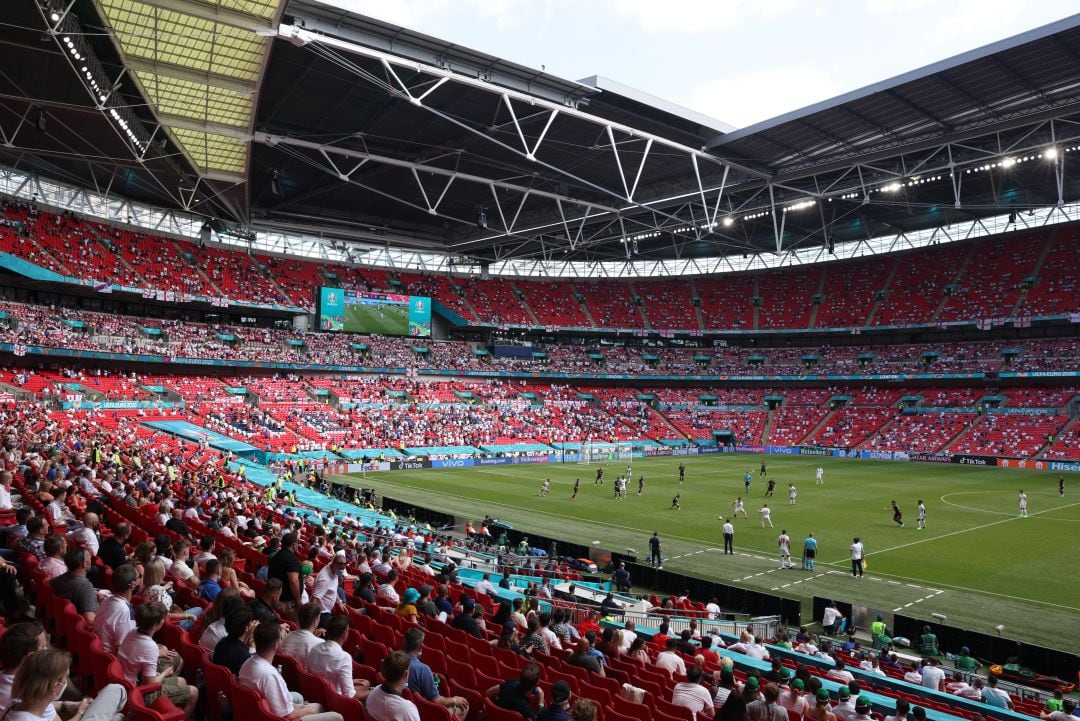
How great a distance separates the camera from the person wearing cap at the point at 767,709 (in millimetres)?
6770

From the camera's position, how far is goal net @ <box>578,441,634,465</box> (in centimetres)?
5822

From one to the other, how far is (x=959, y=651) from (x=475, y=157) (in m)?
38.0

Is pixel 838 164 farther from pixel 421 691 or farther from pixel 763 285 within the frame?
pixel 421 691

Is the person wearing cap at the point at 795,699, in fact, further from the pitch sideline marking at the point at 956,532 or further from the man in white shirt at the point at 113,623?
the pitch sideline marking at the point at 956,532

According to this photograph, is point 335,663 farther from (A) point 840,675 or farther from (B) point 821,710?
(A) point 840,675

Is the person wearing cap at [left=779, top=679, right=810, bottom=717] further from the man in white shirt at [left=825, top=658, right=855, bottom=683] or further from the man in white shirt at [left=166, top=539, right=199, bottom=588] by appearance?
the man in white shirt at [left=166, top=539, right=199, bottom=588]

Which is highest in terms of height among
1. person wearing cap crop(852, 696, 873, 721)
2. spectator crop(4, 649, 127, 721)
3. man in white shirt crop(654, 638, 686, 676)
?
spectator crop(4, 649, 127, 721)

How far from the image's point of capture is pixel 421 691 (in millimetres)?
5844

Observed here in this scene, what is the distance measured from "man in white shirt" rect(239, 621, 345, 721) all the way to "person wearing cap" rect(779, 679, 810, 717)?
6062 mm

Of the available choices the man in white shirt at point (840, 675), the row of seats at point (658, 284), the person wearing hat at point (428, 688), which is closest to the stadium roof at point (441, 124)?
the row of seats at point (658, 284)

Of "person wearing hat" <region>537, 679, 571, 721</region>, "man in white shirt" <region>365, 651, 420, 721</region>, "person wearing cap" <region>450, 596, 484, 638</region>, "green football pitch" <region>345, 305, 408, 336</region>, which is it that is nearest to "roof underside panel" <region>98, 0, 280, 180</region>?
"person wearing cap" <region>450, 596, 484, 638</region>

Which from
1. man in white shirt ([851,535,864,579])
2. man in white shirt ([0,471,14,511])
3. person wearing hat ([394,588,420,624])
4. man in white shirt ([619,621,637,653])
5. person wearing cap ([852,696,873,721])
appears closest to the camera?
person wearing cap ([852,696,873,721])

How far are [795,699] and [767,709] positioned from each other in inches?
90.8

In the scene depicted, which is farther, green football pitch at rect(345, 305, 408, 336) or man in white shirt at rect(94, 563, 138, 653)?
green football pitch at rect(345, 305, 408, 336)
